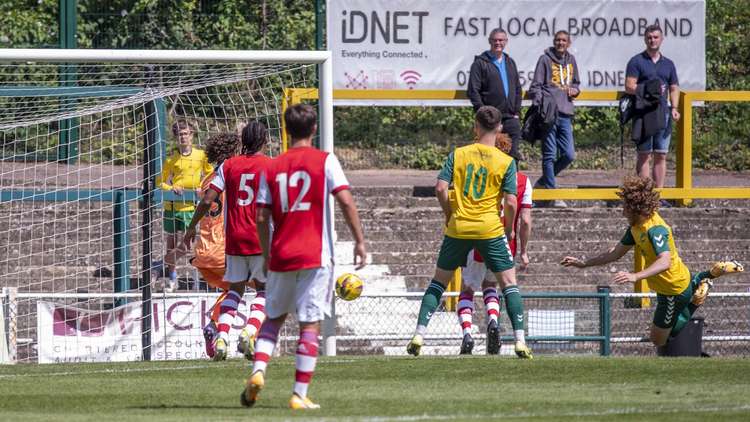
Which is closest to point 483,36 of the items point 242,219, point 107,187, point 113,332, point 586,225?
point 586,225

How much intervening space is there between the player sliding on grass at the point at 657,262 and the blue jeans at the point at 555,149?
16.2 feet

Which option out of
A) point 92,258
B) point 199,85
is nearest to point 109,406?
point 199,85

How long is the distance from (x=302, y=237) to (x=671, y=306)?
5.00 metres

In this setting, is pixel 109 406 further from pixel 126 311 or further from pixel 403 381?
pixel 126 311

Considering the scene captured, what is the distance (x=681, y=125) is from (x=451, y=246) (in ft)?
24.8

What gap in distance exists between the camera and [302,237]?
7.65 meters

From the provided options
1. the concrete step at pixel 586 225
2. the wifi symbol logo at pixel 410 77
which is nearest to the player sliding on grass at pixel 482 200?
the concrete step at pixel 586 225

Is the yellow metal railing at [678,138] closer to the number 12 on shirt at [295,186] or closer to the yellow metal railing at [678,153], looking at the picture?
the yellow metal railing at [678,153]

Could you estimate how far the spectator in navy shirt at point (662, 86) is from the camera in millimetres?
16828

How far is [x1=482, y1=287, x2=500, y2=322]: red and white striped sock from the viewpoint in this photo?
11516 mm

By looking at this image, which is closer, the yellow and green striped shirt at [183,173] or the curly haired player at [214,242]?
the curly haired player at [214,242]

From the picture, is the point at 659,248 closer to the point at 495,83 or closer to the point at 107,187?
the point at 495,83

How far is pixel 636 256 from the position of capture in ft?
52.4

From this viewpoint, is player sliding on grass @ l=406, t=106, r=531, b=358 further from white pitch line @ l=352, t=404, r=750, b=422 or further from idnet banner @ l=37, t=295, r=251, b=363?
idnet banner @ l=37, t=295, r=251, b=363
